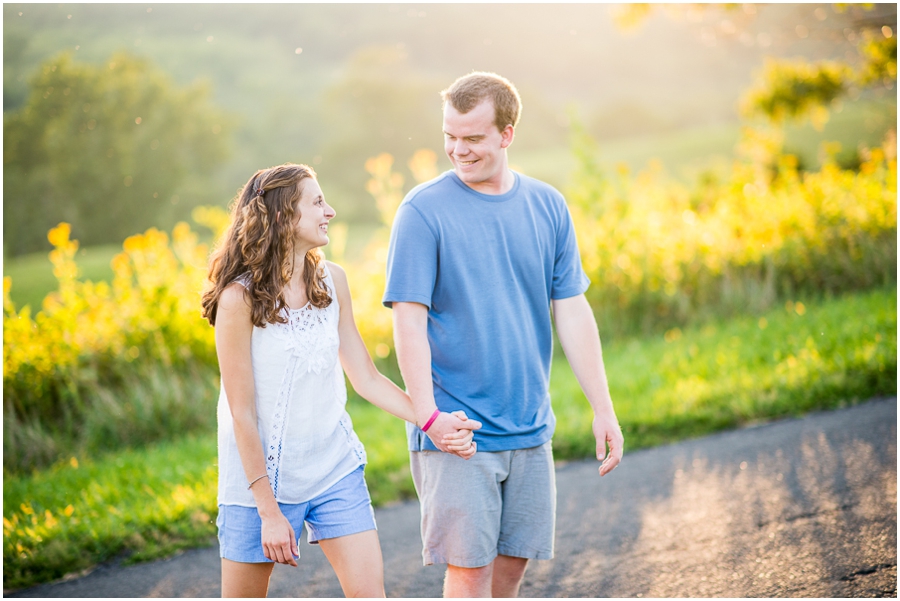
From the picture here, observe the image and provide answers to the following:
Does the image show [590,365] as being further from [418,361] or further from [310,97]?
[310,97]

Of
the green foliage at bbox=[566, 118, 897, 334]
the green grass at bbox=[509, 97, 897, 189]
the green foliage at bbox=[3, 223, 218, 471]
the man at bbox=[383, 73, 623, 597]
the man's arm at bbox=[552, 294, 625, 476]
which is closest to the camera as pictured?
the man at bbox=[383, 73, 623, 597]

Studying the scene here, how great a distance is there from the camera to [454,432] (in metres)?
2.28

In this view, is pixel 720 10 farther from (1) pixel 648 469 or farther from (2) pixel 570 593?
(2) pixel 570 593

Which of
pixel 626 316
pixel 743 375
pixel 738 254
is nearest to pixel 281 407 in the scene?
pixel 743 375

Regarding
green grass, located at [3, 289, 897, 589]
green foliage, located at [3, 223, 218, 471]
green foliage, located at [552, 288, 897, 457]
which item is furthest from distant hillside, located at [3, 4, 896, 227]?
green grass, located at [3, 289, 897, 589]

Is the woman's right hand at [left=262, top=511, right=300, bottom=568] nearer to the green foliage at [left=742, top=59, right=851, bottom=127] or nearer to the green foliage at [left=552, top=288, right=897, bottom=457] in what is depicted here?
the green foliage at [left=552, top=288, right=897, bottom=457]

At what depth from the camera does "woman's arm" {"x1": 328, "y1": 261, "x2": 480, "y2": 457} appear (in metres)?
2.46

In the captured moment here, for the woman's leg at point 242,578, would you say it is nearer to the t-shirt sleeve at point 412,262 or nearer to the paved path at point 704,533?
the t-shirt sleeve at point 412,262

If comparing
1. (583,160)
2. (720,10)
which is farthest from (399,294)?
(720,10)

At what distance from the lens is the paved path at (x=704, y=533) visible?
3.14m

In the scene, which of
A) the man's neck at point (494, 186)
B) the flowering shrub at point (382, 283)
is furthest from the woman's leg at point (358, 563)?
the flowering shrub at point (382, 283)

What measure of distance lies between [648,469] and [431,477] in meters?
2.52

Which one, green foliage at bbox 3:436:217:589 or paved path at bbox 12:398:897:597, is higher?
green foliage at bbox 3:436:217:589

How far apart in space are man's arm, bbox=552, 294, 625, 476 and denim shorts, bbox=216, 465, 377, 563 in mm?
847
